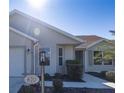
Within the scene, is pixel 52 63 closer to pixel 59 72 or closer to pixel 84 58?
pixel 59 72

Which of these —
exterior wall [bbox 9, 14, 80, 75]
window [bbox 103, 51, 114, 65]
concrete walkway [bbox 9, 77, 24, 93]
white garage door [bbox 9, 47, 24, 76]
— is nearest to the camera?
concrete walkway [bbox 9, 77, 24, 93]

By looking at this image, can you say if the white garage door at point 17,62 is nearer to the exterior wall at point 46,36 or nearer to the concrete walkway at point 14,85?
the exterior wall at point 46,36

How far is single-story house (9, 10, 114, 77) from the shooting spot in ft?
36.3

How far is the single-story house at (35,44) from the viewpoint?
11078 mm

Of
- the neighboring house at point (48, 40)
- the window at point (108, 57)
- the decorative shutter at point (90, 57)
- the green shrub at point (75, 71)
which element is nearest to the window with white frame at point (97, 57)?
the decorative shutter at point (90, 57)

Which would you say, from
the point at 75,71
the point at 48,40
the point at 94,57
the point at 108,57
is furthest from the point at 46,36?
the point at 94,57

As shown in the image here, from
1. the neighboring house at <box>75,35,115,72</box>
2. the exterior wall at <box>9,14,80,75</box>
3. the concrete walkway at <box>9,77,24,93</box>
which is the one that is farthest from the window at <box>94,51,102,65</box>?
the concrete walkway at <box>9,77,24,93</box>

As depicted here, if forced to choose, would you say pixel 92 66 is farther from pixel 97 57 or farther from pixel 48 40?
pixel 48 40

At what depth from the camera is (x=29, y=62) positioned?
11.2 m

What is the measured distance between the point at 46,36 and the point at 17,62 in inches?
88.2

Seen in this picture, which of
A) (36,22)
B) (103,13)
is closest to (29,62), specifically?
(36,22)

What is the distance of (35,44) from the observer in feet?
36.4

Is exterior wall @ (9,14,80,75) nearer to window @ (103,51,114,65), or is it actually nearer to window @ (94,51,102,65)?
window @ (103,51,114,65)

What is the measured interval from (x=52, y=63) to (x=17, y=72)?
2.05 m
